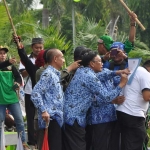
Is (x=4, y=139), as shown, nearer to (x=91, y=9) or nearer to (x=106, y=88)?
(x=106, y=88)

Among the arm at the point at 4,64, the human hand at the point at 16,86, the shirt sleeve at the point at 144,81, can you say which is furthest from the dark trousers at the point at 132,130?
the arm at the point at 4,64

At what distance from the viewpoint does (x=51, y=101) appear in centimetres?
686

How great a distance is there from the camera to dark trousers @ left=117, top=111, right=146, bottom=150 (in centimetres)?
722

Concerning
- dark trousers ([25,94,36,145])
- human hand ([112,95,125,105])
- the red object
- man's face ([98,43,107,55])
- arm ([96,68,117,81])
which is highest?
man's face ([98,43,107,55])

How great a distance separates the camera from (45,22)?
27.7 m

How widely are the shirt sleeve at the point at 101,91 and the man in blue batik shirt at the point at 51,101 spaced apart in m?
0.39

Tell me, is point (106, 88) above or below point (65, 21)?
above

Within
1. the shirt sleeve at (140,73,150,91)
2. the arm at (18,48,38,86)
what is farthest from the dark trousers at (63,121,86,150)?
the arm at (18,48,38,86)

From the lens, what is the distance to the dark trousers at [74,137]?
7.05 metres

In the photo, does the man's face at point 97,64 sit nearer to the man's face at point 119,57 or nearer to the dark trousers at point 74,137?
the man's face at point 119,57

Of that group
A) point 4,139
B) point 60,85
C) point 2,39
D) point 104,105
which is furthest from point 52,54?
point 2,39

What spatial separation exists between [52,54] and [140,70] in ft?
3.74

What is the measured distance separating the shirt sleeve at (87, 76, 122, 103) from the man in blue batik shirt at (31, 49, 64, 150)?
1.27 feet

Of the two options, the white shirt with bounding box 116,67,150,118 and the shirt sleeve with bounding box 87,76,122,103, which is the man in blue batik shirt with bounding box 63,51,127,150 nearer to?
the shirt sleeve with bounding box 87,76,122,103
